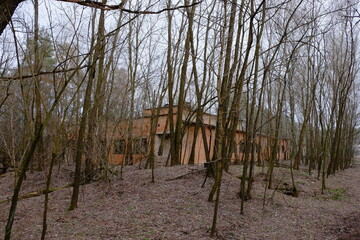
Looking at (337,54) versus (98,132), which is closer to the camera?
(98,132)

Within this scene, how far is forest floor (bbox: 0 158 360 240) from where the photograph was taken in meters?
4.79

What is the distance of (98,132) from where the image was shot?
24.7 feet

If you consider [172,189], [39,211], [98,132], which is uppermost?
[98,132]

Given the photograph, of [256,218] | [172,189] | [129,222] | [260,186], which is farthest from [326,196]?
[129,222]

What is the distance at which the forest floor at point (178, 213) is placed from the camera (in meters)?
4.79

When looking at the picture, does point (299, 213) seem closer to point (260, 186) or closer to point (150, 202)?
point (260, 186)

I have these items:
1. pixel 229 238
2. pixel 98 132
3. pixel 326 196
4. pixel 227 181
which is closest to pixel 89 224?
pixel 229 238

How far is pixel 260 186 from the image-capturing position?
8.70 m

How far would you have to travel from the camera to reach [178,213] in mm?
5691

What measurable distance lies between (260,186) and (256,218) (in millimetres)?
2954

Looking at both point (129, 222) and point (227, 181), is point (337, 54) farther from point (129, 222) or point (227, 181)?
point (129, 222)

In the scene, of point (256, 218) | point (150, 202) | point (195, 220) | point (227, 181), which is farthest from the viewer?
point (227, 181)

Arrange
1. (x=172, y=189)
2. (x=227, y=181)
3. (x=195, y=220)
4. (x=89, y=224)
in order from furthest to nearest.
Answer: (x=227, y=181) → (x=172, y=189) → (x=195, y=220) → (x=89, y=224)

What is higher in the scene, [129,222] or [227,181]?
[227,181]
